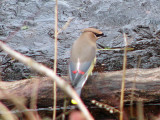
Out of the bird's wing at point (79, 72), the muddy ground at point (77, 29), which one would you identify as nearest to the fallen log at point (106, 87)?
the bird's wing at point (79, 72)

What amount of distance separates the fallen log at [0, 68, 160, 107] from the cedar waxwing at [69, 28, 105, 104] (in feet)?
0.70

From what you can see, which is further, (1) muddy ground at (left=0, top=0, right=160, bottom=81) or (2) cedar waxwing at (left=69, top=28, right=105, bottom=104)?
(1) muddy ground at (left=0, top=0, right=160, bottom=81)

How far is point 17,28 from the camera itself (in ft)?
21.5

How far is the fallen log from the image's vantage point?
3.71m

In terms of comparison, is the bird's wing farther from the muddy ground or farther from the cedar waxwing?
the muddy ground

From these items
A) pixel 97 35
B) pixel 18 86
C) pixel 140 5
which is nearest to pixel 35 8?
pixel 140 5

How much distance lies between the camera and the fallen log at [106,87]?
12.2 feet

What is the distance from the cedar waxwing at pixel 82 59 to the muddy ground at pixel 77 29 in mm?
979

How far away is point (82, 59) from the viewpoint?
12.8 ft

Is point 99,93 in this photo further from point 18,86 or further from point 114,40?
point 114,40

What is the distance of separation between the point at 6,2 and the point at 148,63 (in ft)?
12.9

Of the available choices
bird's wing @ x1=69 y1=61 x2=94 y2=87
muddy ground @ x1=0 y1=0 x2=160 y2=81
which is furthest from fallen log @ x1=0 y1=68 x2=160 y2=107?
muddy ground @ x1=0 y1=0 x2=160 y2=81

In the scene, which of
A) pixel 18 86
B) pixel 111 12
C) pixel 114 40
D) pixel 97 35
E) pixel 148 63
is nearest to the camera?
pixel 18 86

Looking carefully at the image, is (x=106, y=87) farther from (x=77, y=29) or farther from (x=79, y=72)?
(x=77, y=29)
